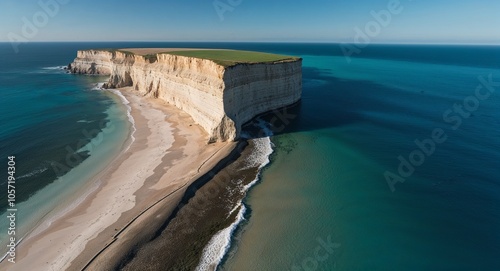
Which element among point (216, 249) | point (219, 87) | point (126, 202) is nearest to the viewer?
point (216, 249)

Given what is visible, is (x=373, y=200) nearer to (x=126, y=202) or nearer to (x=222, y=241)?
(x=222, y=241)

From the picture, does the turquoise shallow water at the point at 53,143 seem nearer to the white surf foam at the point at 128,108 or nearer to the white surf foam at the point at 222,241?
the white surf foam at the point at 128,108

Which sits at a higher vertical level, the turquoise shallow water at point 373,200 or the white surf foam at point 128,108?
the turquoise shallow water at point 373,200

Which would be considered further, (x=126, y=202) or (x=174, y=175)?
(x=174, y=175)

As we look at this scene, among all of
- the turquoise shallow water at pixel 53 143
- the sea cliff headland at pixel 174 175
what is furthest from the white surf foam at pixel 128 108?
the turquoise shallow water at pixel 53 143

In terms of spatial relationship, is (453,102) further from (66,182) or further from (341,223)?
(66,182)

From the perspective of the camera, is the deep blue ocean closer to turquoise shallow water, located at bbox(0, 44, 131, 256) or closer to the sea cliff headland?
turquoise shallow water, located at bbox(0, 44, 131, 256)

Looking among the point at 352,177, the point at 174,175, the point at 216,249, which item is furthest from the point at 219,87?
the point at 216,249
